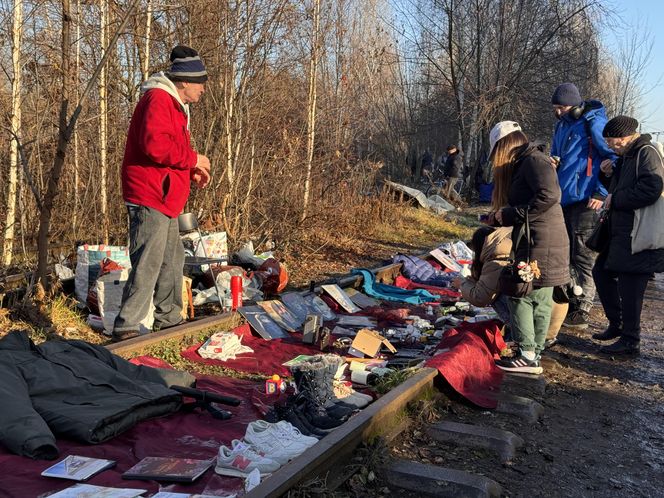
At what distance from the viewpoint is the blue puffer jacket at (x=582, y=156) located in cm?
720

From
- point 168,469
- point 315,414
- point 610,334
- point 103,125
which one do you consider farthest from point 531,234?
point 103,125

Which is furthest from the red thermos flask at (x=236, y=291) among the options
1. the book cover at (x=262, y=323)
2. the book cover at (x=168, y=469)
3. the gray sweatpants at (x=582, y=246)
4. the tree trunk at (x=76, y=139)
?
the gray sweatpants at (x=582, y=246)

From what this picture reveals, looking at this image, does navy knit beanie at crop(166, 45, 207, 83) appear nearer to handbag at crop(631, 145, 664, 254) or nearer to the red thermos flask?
the red thermos flask

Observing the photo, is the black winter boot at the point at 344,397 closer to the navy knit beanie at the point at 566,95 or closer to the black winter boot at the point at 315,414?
the black winter boot at the point at 315,414

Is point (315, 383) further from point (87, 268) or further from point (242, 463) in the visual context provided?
point (87, 268)

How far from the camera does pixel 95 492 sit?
112 inches

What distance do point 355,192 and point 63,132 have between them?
922 centimetres

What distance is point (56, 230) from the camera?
9.48 metres

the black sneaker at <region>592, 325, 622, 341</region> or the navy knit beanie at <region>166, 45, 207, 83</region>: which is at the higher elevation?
the navy knit beanie at <region>166, 45, 207, 83</region>

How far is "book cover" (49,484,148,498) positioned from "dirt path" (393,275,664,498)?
155cm

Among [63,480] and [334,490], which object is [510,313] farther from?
[63,480]

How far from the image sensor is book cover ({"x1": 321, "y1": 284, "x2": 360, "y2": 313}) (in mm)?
7617

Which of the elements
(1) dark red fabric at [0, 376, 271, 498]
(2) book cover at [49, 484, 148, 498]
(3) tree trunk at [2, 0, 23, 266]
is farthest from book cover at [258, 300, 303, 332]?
(2) book cover at [49, 484, 148, 498]

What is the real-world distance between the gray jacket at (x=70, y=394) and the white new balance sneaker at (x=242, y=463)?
0.76m
